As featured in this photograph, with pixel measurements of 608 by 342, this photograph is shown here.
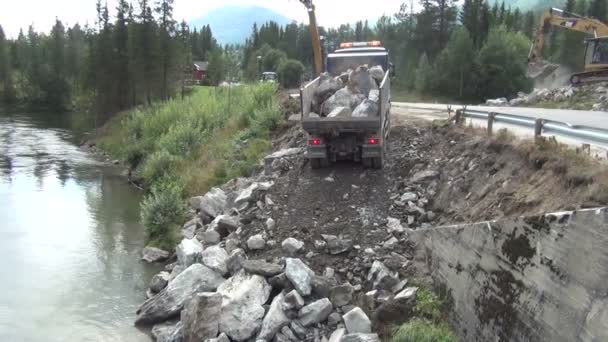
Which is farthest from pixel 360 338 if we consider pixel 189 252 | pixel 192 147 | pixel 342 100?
pixel 192 147

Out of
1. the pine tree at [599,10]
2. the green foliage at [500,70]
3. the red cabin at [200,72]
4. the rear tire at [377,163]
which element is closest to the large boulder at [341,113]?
the rear tire at [377,163]

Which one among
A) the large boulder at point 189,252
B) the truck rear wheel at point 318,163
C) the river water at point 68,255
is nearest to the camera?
the river water at point 68,255

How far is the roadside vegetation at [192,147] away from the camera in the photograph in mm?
16375

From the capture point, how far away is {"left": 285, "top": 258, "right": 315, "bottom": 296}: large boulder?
29.7 ft

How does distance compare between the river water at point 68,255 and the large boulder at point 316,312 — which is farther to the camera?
the river water at point 68,255

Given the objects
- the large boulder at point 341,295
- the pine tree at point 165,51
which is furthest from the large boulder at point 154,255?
the pine tree at point 165,51

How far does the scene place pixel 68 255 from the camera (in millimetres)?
14992

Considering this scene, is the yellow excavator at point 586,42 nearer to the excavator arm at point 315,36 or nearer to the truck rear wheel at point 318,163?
the excavator arm at point 315,36

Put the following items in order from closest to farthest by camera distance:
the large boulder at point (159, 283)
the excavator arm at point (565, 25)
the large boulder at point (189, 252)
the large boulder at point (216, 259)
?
1. the large boulder at point (216, 259)
2. the large boulder at point (189, 252)
3. the large boulder at point (159, 283)
4. the excavator arm at point (565, 25)

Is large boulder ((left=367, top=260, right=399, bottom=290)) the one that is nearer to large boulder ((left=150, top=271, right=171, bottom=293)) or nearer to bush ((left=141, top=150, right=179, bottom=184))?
large boulder ((left=150, top=271, right=171, bottom=293))

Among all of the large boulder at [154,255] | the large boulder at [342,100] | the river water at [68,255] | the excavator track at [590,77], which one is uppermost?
the excavator track at [590,77]

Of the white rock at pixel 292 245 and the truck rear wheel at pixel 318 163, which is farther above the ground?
the truck rear wheel at pixel 318 163

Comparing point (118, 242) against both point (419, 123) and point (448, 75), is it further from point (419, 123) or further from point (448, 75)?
point (448, 75)

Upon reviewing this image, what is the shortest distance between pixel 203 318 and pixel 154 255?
611 centimetres
